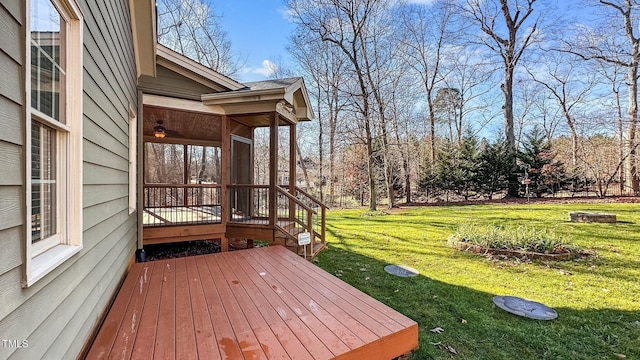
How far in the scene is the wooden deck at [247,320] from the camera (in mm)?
2043

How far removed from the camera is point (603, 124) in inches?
417

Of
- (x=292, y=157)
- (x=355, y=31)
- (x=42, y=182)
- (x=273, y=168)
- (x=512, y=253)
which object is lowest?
(x=512, y=253)

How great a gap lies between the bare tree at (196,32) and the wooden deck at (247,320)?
52.7ft

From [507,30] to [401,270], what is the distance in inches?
665

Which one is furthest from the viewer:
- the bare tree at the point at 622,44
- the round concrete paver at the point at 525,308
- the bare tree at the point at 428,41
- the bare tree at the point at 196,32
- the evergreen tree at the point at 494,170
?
the bare tree at the point at 428,41

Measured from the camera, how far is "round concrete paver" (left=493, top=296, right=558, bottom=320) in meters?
3.48

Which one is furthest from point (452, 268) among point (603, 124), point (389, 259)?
point (603, 124)

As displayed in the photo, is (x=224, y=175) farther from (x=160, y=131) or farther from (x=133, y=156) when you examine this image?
(x=160, y=131)

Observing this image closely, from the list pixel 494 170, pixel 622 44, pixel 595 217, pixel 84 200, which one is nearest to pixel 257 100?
pixel 84 200

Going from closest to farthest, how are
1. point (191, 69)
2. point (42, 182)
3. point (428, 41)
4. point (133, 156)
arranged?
1. point (42, 182)
2. point (133, 156)
3. point (191, 69)
4. point (428, 41)

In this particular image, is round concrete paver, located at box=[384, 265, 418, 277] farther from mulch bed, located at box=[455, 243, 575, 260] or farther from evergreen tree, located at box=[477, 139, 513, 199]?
evergreen tree, located at box=[477, 139, 513, 199]

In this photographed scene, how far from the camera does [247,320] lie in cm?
248

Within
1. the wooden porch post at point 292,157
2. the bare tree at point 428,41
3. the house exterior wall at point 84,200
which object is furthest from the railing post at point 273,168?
the bare tree at point 428,41

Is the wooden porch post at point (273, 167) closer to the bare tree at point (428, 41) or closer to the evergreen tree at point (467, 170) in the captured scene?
the evergreen tree at point (467, 170)
